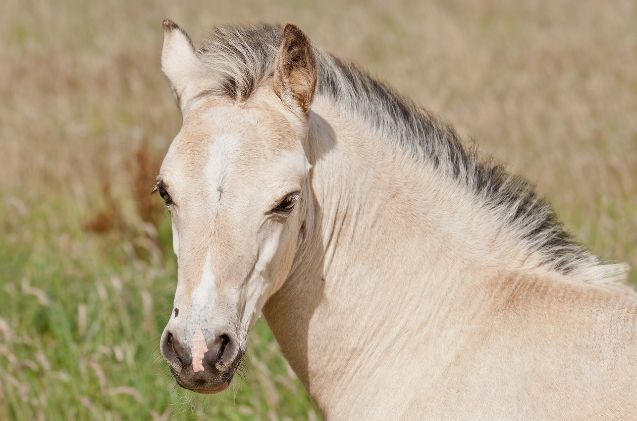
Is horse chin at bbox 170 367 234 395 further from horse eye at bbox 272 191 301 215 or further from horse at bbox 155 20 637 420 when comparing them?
horse eye at bbox 272 191 301 215

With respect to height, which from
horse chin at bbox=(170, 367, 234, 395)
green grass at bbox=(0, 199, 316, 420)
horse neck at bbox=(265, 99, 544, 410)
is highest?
horse neck at bbox=(265, 99, 544, 410)

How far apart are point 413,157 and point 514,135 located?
270 inches

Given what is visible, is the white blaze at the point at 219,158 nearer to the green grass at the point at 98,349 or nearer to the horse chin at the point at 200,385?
the horse chin at the point at 200,385

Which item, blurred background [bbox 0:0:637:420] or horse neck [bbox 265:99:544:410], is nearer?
horse neck [bbox 265:99:544:410]

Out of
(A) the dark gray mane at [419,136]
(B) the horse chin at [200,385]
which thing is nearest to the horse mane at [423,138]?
(A) the dark gray mane at [419,136]

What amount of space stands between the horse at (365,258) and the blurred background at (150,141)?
1.37ft

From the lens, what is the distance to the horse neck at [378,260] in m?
3.76

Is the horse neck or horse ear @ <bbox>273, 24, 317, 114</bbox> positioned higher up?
horse ear @ <bbox>273, 24, 317, 114</bbox>

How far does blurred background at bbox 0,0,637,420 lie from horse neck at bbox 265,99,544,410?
1.40 ft

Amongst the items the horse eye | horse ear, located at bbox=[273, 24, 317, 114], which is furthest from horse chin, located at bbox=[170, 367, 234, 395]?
horse ear, located at bbox=[273, 24, 317, 114]

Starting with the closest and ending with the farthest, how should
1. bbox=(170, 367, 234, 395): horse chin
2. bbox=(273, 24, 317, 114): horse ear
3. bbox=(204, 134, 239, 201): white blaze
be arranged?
bbox=(170, 367, 234, 395): horse chin < bbox=(204, 134, 239, 201): white blaze < bbox=(273, 24, 317, 114): horse ear

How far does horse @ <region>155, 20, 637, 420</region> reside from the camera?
3311 mm

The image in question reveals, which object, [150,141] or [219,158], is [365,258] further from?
[150,141]

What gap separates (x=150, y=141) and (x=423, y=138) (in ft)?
22.8
